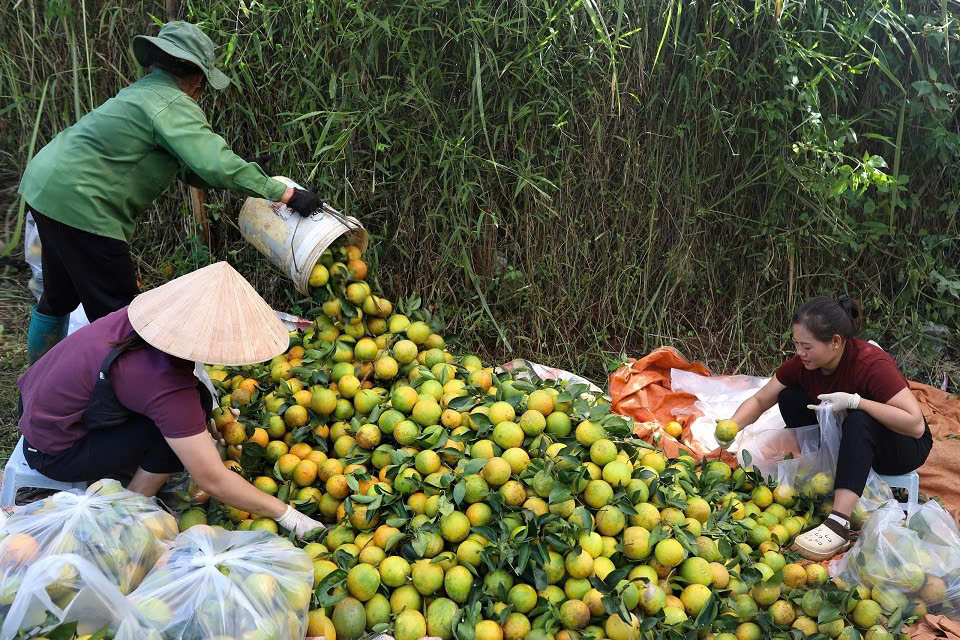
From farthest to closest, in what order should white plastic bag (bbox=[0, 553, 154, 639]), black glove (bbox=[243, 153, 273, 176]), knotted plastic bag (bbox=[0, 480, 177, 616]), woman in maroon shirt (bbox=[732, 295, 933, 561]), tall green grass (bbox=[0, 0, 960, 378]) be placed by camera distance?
1. black glove (bbox=[243, 153, 273, 176])
2. tall green grass (bbox=[0, 0, 960, 378])
3. woman in maroon shirt (bbox=[732, 295, 933, 561])
4. knotted plastic bag (bbox=[0, 480, 177, 616])
5. white plastic bag (bbox=[0, 553, 154, 639])

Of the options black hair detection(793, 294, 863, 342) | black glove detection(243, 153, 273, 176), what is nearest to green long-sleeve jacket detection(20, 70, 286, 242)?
black glove detection(243, 153, 273, 176)

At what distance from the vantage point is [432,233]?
3.42 metres

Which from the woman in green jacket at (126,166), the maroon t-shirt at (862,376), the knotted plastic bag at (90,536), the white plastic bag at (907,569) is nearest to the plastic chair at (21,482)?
the knotted plastic bag at (90,536)

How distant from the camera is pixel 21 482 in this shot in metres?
2.27

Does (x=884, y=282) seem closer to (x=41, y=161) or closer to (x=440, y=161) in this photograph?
(x=440, y=161)

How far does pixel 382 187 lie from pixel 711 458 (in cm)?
185

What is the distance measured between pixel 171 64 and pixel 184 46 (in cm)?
9

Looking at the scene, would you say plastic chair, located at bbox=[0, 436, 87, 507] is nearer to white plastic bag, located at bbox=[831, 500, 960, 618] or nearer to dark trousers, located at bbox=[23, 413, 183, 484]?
dark trousers, located at bbox=[23, 413, 183, 484]

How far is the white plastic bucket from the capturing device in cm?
287

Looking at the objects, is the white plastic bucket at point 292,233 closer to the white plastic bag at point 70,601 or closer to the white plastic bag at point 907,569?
the white plastic bag at point 70,601

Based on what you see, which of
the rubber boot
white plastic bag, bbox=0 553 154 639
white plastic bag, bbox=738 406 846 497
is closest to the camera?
white plastic bag, bbox=0 553 154 639

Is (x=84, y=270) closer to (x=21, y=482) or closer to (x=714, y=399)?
(x=21, y=482)

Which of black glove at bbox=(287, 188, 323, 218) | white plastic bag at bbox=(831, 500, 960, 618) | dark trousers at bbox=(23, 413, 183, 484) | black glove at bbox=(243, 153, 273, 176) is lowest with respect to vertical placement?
white plastic bag at bbox=(831, 500, 960, 618)

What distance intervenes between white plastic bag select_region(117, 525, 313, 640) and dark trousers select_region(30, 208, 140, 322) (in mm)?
1408
